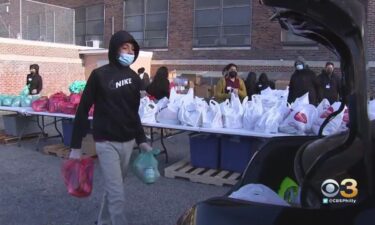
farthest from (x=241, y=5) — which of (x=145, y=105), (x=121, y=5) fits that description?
(x=145, y=105)

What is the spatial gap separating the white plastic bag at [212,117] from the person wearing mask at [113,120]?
97.6 inches

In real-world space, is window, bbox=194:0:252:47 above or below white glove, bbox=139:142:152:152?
above

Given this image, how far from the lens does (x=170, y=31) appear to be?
75.5ft

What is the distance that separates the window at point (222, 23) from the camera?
68.3 ft

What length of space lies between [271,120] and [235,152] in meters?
0.90

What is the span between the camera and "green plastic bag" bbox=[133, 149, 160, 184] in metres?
4.24

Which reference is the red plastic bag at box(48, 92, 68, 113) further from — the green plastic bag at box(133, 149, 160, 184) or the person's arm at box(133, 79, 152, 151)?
the green plastic bag at box(133, 149, 160, 184)

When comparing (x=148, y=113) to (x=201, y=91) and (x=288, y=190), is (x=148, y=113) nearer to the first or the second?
(x=288, y=190)

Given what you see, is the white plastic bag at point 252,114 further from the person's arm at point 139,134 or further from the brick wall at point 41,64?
the brick wall at point 41,64

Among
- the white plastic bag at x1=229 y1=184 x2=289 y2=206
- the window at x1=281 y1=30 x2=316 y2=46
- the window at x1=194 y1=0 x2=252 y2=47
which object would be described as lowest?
the white plastic bag at x1=229 y1=184 x2=289 y2=206

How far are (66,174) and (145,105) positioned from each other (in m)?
A: 3.45

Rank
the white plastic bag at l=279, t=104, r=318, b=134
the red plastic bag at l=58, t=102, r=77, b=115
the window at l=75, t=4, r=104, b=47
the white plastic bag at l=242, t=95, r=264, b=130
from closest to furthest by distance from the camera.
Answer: the white plastic bag at l=279, t=104, r=318, b=134, the white plastic bag at l=242, t=95, r=264, b=130, the red plastic bag at l=58, t=102, r=77, b=115, the window at l=75, t=4, r=104, b=47

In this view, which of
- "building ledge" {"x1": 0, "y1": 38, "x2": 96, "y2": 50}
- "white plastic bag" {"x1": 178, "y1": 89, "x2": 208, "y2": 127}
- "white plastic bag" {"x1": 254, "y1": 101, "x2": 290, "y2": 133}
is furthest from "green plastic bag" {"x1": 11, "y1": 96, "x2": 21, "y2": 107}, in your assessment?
"building ledge" {"x1": 0, "y1": 38, "x2": 96, "y2": 50}

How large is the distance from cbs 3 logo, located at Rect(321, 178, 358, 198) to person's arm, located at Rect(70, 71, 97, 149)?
2.80m
